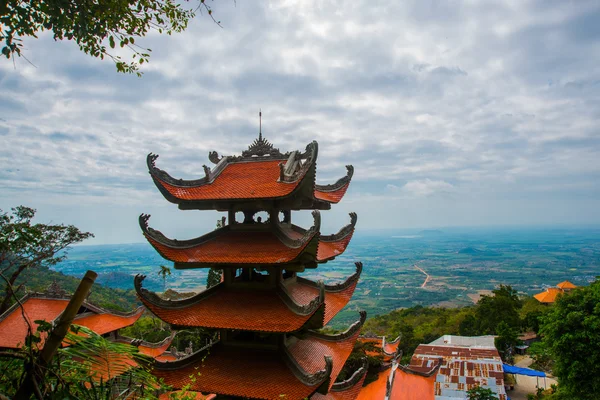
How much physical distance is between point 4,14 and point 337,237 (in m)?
11.4

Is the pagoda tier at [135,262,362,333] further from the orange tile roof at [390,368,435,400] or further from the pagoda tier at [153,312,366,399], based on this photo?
the orange tile roof at [390,368,435,400]

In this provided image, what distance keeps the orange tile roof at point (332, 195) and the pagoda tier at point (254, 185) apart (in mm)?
53

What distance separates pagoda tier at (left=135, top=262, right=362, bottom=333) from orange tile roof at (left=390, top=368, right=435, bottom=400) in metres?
11.1

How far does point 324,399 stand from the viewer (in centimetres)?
1222

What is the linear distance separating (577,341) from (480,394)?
7.57 meters

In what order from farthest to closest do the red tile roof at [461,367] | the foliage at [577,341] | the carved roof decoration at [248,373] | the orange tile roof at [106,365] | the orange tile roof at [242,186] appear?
the red tile roof at [461,367] → the foliage at [577,341] → the orange tile roof at [242,186] → the carved roof decoration at [248,373] → the orange tile roof at [106,365]

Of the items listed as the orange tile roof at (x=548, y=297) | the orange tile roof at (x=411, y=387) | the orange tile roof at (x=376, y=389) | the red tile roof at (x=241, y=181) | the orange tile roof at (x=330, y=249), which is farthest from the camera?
the orange tile roof at (x=548, y=297)

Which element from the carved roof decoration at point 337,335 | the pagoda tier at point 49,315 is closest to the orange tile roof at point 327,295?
the carved roof decoration at point 337,335

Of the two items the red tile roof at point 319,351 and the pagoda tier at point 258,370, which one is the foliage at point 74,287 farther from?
the red tile roof at point 319,351

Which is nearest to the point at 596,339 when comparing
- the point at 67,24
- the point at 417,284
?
the point at 67,24

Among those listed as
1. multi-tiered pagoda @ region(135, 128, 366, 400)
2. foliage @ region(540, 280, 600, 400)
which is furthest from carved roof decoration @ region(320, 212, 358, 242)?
foliage @ region(540, 280, 600, 400)

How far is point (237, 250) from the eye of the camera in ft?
36.4

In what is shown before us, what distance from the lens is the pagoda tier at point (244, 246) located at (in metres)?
10.3

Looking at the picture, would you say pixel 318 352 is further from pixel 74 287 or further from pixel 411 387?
pixel 74 287
